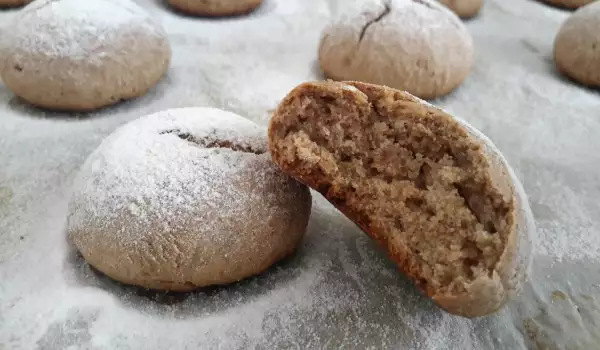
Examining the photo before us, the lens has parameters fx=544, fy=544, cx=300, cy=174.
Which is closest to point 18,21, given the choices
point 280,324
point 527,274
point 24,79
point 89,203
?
point 24,79

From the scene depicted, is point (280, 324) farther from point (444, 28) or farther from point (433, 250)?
point (444, 28)

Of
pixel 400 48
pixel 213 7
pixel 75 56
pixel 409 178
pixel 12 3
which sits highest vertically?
pixel 409 178

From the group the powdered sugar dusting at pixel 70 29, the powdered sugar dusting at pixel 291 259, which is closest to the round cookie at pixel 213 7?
the powdered sugar dusting at pixel 291 259

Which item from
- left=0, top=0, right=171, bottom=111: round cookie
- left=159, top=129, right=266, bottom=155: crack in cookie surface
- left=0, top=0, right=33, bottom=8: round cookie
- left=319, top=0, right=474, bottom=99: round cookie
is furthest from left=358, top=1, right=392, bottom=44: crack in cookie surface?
left=0, top=0, right=33, bottom=8: round cookie

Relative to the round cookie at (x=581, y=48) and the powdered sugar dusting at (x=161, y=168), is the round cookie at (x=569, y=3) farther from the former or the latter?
the powdered sugar dusting at (x=161, y=168)

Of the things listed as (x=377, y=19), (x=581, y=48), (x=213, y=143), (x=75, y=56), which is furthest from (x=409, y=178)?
(x=581, y=48)

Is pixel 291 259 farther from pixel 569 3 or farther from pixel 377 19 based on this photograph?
pixel 569 3
